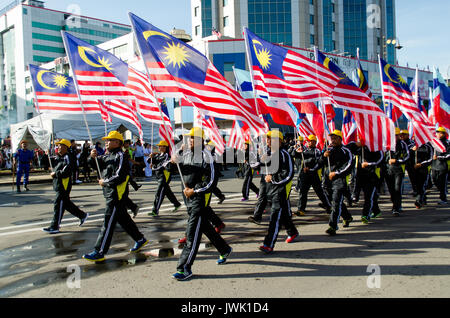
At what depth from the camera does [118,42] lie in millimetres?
56000

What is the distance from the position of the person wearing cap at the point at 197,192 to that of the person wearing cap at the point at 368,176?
12.5 ft

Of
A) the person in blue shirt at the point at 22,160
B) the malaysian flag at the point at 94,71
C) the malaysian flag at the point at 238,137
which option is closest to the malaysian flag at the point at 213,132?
the malaysian flag at the point at 238,137

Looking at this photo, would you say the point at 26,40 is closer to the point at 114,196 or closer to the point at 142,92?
the point at 142,92

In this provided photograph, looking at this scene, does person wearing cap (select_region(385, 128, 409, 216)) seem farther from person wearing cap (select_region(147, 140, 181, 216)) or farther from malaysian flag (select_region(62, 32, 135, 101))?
malaysian flag (select_region(62, 32, 135, 101))

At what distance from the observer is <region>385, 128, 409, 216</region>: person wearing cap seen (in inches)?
348

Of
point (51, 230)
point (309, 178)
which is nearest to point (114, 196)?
point (51, 230)

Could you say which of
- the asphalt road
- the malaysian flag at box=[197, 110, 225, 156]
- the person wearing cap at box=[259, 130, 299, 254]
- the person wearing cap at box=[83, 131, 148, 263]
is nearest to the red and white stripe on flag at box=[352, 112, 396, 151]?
the asphalt road

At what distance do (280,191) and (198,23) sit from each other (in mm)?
53511

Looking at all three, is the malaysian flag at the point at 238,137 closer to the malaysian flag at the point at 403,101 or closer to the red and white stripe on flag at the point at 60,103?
the malaysian flag at the point at 403,101

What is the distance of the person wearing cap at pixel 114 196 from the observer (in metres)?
5.71

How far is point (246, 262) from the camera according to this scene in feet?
17.9

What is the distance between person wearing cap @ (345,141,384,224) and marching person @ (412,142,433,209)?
190 centimetres
